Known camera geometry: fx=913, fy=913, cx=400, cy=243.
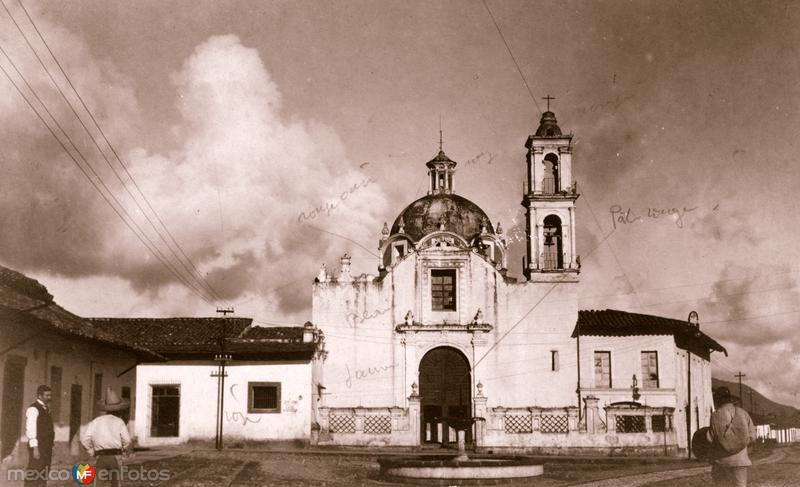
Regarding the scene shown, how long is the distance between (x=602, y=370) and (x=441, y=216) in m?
9.70

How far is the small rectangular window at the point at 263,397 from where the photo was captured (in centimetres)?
2870

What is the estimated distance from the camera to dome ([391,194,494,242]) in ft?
121

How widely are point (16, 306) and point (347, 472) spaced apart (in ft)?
25.9

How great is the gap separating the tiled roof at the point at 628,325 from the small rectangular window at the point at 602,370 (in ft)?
2.53

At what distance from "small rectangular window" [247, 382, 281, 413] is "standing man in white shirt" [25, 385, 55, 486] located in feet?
55.1

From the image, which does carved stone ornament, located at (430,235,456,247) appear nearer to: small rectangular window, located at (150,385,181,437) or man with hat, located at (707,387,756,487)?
small rectangular window, located at (150,385,181,437)

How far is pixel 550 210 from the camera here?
3209 cm

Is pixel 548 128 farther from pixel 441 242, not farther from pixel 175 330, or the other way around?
pixel 175 330

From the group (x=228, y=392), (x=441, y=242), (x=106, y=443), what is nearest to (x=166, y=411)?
(x=228, y=392)

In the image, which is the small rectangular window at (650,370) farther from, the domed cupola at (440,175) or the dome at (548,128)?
the domed cupola at (440,175)

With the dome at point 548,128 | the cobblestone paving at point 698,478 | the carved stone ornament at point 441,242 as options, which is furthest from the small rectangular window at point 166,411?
the cobblestone paving at point 698,478

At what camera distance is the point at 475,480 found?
1611 centimetres

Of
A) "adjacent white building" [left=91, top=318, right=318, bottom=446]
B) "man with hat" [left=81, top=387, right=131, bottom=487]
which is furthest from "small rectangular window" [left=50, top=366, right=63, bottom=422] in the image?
"adjacent white building" [left=91, top=318, right=318, bottom=446]

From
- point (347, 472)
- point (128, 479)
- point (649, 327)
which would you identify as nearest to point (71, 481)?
point (128, 479)
